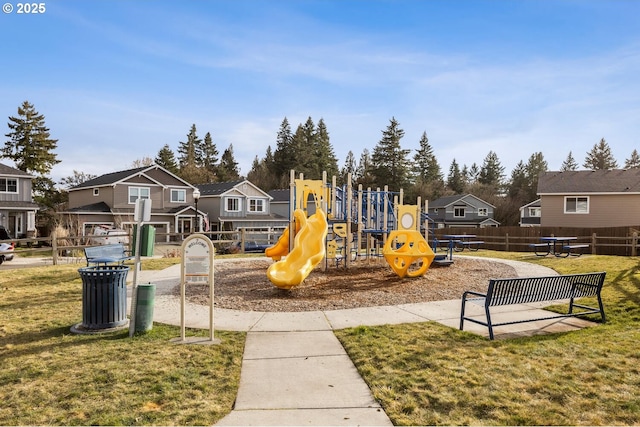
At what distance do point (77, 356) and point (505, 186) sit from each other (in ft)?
306

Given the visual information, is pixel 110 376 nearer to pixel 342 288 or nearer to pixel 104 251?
pixel 104 251

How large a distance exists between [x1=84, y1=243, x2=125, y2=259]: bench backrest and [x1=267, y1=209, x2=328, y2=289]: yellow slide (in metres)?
4.22

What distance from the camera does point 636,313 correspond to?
820 centimetres

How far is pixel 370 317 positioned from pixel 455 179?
83088mm

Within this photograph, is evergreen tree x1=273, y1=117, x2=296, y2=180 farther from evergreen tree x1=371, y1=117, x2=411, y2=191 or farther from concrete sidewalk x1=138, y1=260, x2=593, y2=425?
concrete sidewalk x1=138, y1=260, x2=593, y2=425

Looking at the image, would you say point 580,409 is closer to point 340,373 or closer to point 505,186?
point 340,373

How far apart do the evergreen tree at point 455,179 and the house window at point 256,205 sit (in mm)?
44978

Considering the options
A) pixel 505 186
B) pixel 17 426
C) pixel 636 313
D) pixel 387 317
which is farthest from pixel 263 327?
pixel 505 186

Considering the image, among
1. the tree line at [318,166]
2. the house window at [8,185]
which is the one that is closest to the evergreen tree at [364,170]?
the tree line at [318,166]

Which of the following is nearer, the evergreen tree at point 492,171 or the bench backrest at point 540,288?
the bench backrest at point 540,288

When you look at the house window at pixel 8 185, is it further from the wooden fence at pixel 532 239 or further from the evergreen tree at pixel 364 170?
the evergreen tree at pixel 364 170

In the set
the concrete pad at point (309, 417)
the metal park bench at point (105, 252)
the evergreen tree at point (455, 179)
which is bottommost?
the concrete pad at point (309, 417)

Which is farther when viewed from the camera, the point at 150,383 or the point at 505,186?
the point at 505,186

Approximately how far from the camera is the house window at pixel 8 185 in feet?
115
